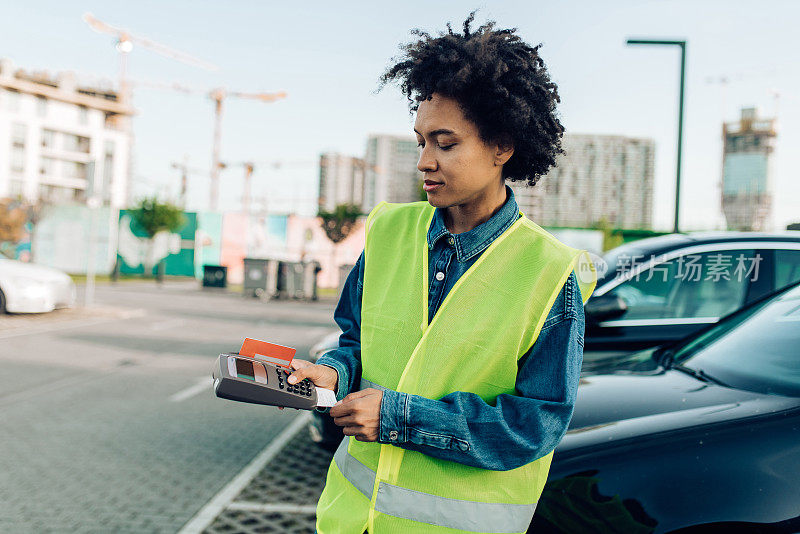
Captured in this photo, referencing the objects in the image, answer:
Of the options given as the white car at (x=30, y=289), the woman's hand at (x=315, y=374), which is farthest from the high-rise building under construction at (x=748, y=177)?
the white car at (x=30, y=289)

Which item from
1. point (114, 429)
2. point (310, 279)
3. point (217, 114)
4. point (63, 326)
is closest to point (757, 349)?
point (114, 429)

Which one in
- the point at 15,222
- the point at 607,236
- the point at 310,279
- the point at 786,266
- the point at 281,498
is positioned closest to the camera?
the point at 281,498

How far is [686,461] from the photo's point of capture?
2.08 metres

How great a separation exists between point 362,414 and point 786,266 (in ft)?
13.4

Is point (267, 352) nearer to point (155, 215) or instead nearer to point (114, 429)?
point (114, 429)

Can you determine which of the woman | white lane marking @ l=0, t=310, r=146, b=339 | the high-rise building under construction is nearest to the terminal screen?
the woman

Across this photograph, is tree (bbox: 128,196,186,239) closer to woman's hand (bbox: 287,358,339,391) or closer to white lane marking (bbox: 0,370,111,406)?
white lane marking (bbox: 0,370,111,406)

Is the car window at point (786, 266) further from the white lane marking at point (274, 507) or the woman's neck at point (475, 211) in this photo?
the woman's neck at point (475, 211)

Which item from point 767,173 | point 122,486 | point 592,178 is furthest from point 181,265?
point 122,486

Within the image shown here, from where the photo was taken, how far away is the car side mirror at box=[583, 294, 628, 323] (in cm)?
444

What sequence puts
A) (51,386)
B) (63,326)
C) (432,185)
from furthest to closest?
1. (63,326)
2. (51,386)
3. (432,185)

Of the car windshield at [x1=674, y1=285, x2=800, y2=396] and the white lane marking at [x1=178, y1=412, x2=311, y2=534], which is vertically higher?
the car windshield at [x1=674, y1=285, x2=800, y2=396]

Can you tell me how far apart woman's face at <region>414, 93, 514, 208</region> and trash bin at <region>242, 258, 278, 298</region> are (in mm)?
25086

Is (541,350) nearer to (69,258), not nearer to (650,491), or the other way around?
(650,491)
